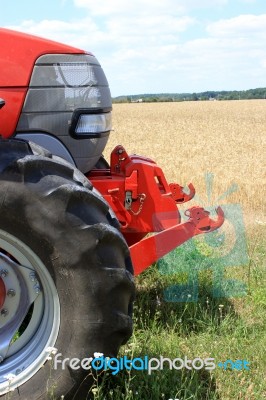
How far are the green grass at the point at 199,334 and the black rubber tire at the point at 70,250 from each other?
21cm

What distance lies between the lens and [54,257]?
2340mm

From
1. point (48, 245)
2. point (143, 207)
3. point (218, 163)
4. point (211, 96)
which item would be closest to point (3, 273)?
point (48, 245)

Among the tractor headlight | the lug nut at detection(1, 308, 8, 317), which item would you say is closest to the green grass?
the lug nut at detection(1, 308, 8, 317)

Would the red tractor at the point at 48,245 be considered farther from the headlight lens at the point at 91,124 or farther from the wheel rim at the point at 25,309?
the headlight lens at the point at 91,124

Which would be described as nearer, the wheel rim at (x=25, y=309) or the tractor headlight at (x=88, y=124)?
the wheel rim at (x=25, y=309)

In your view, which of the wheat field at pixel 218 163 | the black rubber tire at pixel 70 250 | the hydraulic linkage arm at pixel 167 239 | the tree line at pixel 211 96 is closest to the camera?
the black rubber tire at pixel 70 250

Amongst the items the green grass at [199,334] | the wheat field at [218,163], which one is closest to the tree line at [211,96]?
the wheat field at [218,163]

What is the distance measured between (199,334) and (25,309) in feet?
4.35

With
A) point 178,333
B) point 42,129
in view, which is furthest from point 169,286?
point 42,129

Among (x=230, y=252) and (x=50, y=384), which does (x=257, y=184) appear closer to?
(x=230, y=252)

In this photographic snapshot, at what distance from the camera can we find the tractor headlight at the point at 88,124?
3.02 m

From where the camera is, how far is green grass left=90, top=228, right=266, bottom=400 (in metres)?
2.81

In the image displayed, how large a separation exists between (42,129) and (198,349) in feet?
4.75

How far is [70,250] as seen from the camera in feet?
7.63
